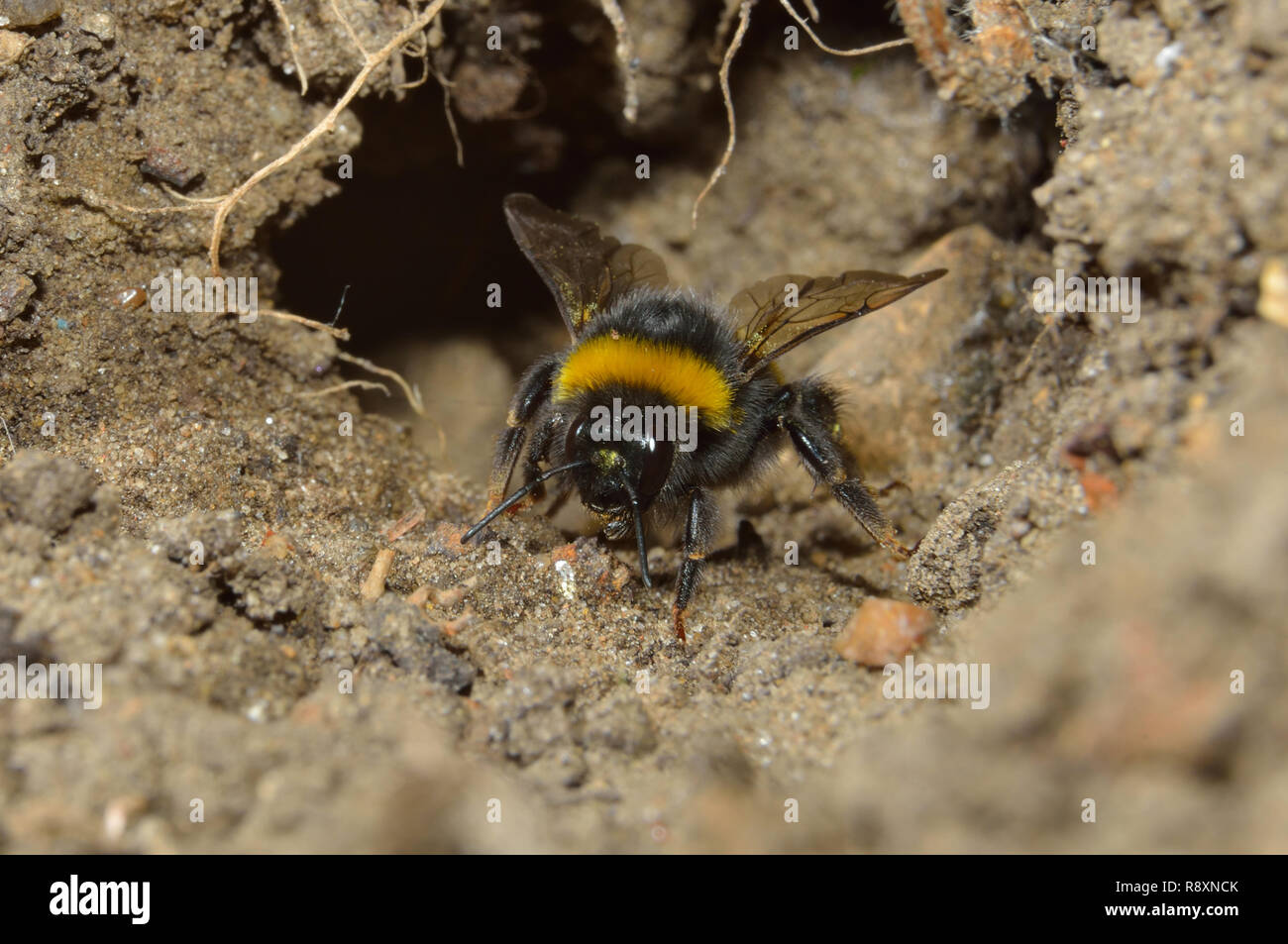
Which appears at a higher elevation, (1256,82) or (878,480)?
(1256,82)

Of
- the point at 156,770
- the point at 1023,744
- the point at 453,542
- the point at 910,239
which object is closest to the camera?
the point at 1023,744

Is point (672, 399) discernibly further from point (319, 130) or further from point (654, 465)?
point (319, 130)

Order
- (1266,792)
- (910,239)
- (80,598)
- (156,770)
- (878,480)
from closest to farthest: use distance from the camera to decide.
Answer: (1266,792) < (156,770) < (80,598) < (878,480) < (910,239)

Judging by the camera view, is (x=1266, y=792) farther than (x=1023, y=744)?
No

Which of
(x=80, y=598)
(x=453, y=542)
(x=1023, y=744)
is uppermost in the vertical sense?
(x=453, y=542)

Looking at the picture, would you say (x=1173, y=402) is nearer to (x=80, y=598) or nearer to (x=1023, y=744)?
(x=1023, y=744)

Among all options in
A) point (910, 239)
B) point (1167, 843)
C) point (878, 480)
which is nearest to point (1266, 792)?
point (1167, 843)
